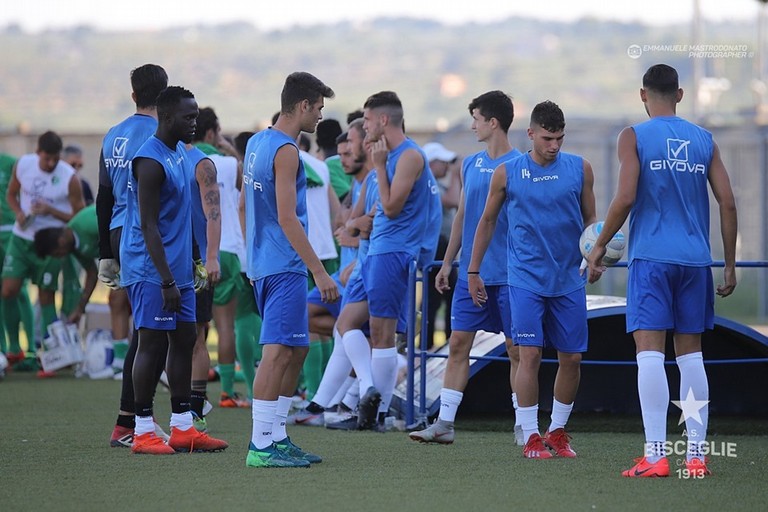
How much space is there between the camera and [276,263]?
688 centimetres

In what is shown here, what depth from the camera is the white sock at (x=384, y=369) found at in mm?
8750

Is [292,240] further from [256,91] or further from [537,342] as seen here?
[256,91]

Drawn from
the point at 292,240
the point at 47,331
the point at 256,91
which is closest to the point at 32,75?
the point at 256,91

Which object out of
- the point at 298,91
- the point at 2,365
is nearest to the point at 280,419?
the point at 298,91

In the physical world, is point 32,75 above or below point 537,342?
above

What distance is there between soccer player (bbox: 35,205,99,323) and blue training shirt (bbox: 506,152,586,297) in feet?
20.6

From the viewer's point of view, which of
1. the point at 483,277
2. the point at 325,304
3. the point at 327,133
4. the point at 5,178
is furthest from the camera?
the point at 5,178

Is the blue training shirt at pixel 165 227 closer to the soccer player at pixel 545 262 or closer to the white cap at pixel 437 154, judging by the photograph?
the soccer player at pixel 545 262

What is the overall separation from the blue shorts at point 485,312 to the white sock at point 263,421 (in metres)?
1.64

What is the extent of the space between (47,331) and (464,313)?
6559 millimetres

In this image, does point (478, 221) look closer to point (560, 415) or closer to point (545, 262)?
point (545, 262)

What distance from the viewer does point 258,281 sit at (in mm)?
6992

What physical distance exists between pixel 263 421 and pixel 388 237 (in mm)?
2193

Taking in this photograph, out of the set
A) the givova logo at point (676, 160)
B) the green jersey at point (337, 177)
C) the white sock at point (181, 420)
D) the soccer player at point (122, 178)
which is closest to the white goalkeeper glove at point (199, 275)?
the soccer player at point (122, 178)
